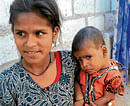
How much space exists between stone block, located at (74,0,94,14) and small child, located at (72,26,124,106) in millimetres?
1359

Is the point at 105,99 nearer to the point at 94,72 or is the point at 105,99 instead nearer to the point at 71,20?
the point at 94,72

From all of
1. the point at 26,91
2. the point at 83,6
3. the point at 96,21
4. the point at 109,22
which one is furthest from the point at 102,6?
the point at 26,91

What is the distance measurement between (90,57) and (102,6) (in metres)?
2.17

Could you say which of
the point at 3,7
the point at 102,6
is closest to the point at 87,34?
the point at 3,7

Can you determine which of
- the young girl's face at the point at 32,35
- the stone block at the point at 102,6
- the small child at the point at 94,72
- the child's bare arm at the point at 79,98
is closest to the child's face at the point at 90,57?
the small child at the point at 94,72

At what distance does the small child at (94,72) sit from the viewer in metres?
1.25

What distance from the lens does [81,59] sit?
129 centimetres

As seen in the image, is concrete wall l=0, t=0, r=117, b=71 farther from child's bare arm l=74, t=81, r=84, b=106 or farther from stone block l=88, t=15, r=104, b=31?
child's bare arm l=74, t=81, r=84, b=106

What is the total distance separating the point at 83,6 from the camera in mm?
2691

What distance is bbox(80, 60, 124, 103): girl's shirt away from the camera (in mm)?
1265

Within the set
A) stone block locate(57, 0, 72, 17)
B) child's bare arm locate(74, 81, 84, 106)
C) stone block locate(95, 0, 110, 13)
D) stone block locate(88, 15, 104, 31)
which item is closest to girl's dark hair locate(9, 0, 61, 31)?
child's bare arm locate(74, 81, 84, 106)

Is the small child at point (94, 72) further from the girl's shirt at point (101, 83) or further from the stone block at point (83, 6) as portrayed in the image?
the stone block at point (83, 6)

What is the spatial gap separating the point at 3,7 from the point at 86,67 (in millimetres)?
973

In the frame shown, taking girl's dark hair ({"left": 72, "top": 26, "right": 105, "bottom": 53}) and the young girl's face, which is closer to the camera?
the young girl's face
